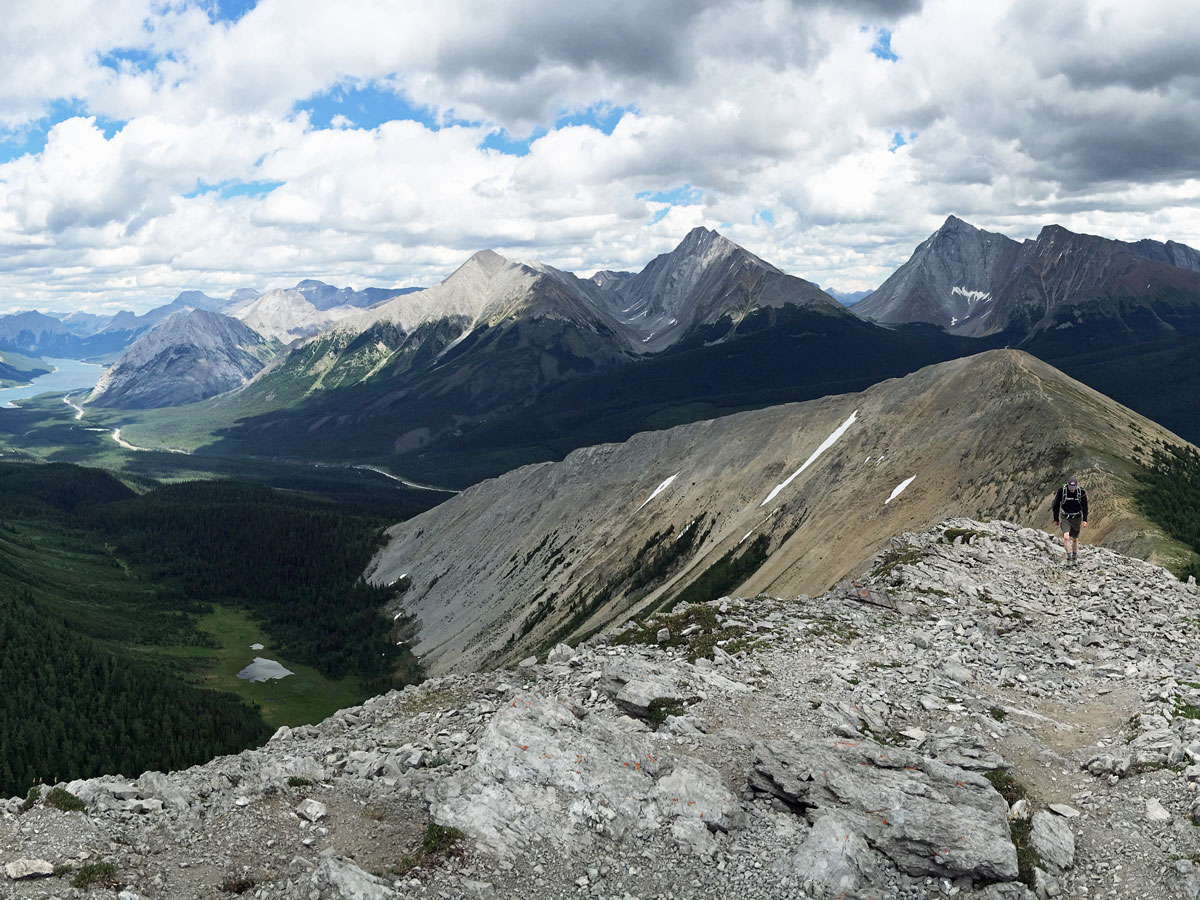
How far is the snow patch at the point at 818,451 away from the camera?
117875 millimetres

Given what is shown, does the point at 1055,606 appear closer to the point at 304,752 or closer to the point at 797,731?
the point at 797,731

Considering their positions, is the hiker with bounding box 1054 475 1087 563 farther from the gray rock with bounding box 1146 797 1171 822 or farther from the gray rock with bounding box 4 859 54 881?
the gray rock with bounding box 4 859 54 881

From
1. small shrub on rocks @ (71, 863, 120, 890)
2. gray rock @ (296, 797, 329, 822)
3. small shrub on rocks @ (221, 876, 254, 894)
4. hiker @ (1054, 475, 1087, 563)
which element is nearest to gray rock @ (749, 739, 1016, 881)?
gray rock @ (296, 797, 329, 822)

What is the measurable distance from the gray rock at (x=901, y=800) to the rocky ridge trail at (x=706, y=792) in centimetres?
6

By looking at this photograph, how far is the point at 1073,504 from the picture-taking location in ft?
148

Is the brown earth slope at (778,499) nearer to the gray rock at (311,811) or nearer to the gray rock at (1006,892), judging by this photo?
the gray rock at (1006,892)

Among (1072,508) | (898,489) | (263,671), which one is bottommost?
(263,671)

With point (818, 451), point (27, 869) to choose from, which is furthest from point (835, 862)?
point (818, 451)

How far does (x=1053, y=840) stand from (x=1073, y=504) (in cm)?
2971

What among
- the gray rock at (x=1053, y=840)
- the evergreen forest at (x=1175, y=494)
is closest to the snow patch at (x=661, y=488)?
the evergreen forest at (x=1175, y=494)

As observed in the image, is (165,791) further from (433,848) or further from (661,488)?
(661,488)

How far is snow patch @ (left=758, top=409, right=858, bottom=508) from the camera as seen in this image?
118m

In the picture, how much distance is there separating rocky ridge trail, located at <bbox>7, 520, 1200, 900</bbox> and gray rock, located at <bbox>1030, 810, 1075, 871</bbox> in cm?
9

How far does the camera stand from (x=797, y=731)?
86.4ft
